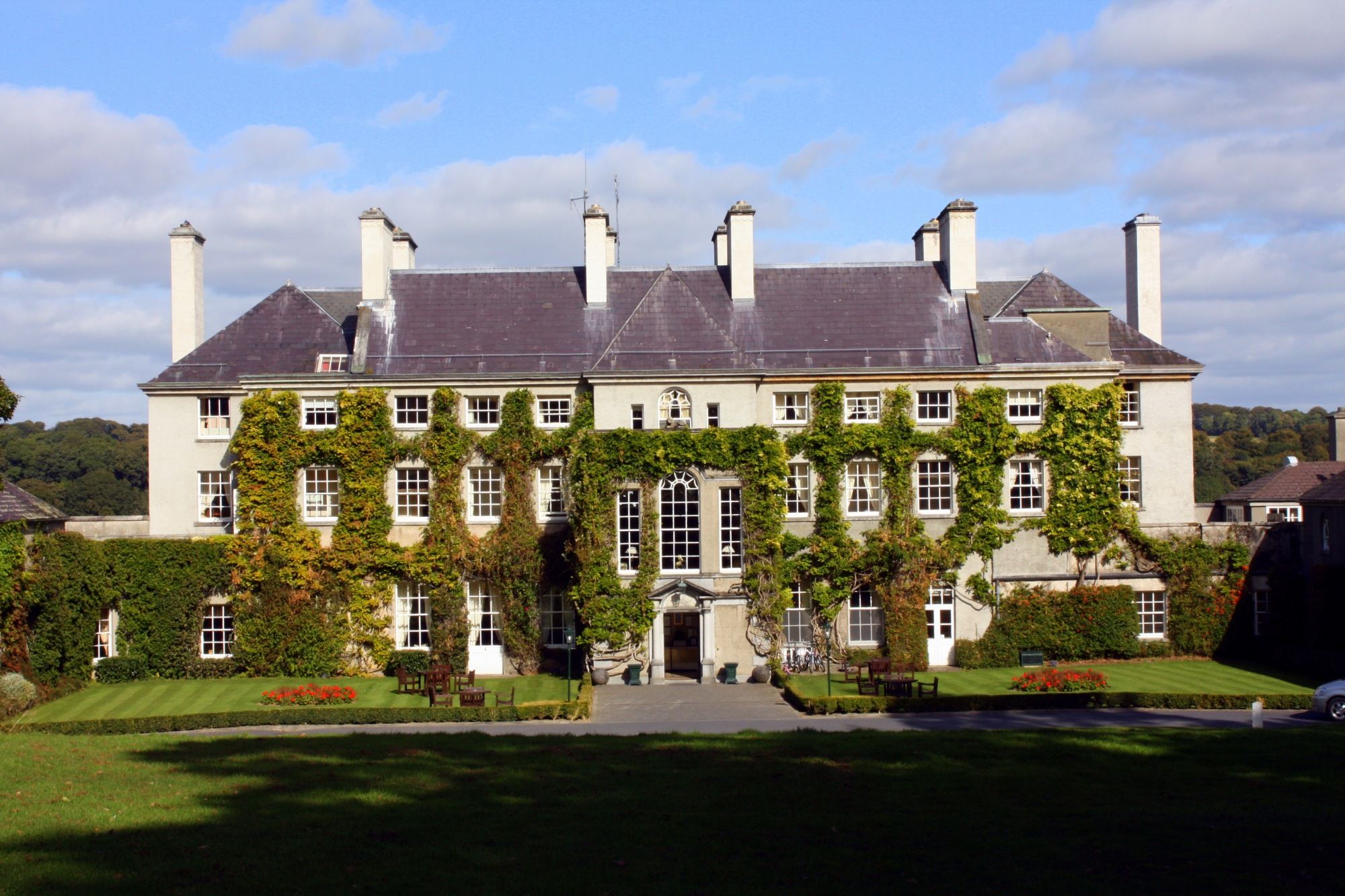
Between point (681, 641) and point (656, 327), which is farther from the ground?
point (656, 327)

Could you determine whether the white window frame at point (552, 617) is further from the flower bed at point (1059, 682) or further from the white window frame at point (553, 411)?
the flower bed at point (1059, 682)

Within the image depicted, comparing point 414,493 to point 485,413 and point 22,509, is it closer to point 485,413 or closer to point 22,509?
point 485,413

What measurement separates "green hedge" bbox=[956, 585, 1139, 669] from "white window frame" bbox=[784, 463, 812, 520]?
6787 mm

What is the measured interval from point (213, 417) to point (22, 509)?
7628 mm

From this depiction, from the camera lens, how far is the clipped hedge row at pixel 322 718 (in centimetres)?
3030

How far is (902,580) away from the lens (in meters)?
41.1

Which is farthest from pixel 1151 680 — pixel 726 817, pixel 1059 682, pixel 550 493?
pixel 726 817

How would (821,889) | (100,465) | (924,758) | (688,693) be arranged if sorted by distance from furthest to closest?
(100,465) → (688,693) → (924,758) → (821,889)

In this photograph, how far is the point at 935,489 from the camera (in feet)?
138

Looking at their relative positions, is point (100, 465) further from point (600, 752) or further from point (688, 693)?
point (600, 752)

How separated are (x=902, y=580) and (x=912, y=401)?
20.0 ft

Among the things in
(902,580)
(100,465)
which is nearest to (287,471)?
(902,580)

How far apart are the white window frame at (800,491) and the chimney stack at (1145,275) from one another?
14675 mm

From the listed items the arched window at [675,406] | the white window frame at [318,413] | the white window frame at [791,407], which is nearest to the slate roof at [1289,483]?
the white window frame at [791,407]
